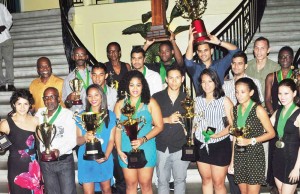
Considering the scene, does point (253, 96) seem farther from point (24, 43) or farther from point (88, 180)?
point (24, 43)

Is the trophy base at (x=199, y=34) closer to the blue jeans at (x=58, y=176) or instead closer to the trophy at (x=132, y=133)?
the trophy at (x=132, y=133)

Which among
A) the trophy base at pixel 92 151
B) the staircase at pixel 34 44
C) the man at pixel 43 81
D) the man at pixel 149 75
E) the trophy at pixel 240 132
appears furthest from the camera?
the staircase at pixel 34 44

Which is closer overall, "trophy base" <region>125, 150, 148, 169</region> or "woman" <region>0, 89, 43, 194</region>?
"trophy base" <region>125, 150, 148, 169</region>

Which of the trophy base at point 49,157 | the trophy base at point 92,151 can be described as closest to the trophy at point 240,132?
the trophy base at point 92,151

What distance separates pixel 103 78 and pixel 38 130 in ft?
3.84

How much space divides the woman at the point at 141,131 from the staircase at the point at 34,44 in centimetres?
430

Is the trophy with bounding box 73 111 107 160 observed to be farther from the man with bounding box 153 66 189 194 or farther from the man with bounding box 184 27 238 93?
the man with bounding box 184 27 238 93

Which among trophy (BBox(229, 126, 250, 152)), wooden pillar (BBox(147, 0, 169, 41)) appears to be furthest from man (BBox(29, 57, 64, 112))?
trophy (BBox(229, 126, 250, 152))

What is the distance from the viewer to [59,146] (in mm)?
4809

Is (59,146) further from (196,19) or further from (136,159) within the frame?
(196,19)

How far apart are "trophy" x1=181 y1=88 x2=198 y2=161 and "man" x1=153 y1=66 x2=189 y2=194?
11 cm

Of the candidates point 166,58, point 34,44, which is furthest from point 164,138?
point 34,44

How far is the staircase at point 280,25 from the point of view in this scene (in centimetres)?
927

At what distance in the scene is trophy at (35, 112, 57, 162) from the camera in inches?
182
